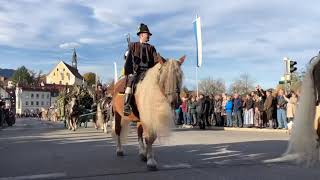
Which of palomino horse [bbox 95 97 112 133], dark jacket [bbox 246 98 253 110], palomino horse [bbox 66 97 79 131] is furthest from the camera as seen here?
palomino horse [bbox 66 97 79 131]

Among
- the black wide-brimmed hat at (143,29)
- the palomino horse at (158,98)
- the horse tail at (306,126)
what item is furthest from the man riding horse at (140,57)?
the horse tail at (306,126)

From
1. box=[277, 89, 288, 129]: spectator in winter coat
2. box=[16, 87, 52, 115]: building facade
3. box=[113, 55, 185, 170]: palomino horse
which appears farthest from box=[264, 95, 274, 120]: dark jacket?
box=[16, 87, 52, 115]: building facade

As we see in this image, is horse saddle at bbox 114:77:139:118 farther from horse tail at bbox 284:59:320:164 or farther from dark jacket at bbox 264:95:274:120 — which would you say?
dark jacket at bbox 264:95:274:120

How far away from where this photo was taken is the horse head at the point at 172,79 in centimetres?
987

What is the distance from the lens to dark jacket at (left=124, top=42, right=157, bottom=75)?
11219 millimetres

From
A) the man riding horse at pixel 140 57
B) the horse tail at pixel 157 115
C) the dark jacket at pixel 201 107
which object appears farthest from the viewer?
the dark jacket at pixel 201 107

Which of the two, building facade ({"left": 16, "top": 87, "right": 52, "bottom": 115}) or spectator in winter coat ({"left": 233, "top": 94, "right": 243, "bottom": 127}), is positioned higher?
building facade ({"left": 16, "top": 87, "right": 52, "bottom": 115})

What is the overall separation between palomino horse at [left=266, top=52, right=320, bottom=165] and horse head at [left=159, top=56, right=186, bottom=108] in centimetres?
230

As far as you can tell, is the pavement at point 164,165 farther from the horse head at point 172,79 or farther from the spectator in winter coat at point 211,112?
the spectator in winter coat at point 211,112

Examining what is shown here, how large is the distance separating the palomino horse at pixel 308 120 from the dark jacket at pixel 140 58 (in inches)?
144

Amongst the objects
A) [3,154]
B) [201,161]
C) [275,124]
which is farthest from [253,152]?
[275,124]

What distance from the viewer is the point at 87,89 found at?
1243 inches

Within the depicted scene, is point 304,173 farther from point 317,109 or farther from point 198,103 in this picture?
point 198,103

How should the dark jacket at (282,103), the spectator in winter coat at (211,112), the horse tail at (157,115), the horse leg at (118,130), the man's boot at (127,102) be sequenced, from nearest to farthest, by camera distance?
the horse tail at (157,115)
the man's boot at (127,102)
the horse leg at (118,130)
the dark jacket at (282,103)
the spectator in winter coat at (211,112)
